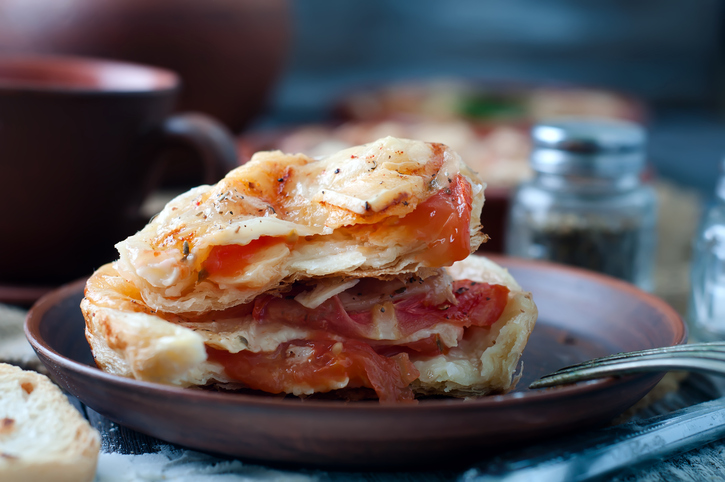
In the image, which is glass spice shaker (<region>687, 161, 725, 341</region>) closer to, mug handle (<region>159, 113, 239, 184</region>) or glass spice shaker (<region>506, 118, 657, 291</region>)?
glass spice shaker (<region>506, 118, 657, 291</region>)

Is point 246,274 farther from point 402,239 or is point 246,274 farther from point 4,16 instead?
point 4,16

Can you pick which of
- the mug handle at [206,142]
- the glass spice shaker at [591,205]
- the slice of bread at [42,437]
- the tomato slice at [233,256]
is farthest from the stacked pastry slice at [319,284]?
the glass spice shaker at [591,205]

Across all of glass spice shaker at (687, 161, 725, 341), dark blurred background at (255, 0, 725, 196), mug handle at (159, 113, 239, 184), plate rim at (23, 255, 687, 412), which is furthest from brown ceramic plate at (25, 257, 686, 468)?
dark blurred background at (255, 0, 725, 196)

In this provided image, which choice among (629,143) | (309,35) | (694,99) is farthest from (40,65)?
(694,99)

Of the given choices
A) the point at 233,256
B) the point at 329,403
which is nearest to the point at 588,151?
the point at 233,256

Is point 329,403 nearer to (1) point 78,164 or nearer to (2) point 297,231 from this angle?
(2) point 297,231

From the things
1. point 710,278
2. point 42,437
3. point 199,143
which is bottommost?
point 710,278

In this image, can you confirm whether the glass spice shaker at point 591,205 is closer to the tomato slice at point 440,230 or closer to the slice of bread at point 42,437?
the tomato slice at point 440,230
